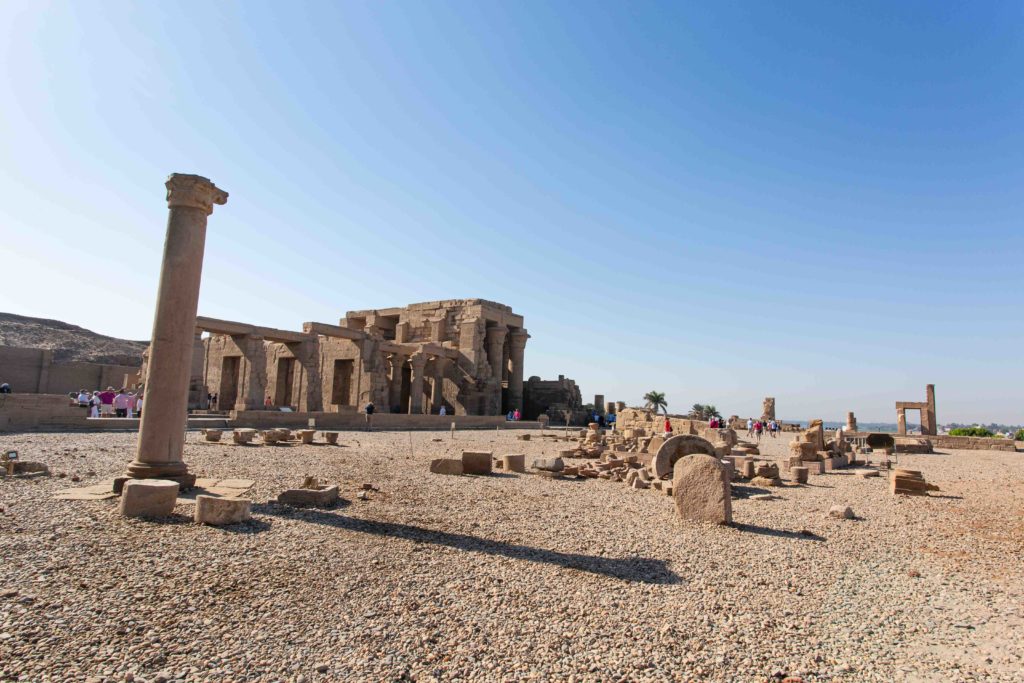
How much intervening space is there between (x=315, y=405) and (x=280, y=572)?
80.0ft

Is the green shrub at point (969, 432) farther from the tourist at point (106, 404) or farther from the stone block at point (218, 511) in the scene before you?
the tourist at point (106, 404)

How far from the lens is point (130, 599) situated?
14.5 ft

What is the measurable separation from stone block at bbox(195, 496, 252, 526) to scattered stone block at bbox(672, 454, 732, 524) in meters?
5.51

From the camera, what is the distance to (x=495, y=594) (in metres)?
5.02

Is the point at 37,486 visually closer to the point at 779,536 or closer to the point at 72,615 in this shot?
the point at 72,615

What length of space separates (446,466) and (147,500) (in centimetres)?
594

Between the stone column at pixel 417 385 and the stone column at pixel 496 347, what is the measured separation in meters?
7.16

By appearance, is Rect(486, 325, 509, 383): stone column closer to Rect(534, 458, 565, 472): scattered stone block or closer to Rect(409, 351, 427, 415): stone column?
Rect(409, 351, 427, 415): stone column

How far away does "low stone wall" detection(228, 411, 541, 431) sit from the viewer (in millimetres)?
21516

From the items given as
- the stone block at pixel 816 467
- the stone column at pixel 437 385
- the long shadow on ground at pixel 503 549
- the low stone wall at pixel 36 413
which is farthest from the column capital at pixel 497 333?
the long shadow on ground at pixel 503 549

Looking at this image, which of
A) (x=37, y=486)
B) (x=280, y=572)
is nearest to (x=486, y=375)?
(x=37, y=486)

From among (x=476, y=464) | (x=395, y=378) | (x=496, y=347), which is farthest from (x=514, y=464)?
(x=496, y=347)

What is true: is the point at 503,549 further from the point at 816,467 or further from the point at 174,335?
the point at 816,467

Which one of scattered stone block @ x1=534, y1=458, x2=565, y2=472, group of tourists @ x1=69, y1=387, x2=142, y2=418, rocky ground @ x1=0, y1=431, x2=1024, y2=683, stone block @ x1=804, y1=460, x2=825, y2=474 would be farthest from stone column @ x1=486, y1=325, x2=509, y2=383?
rocky ground @ x1=0, y1=431, x2=1024, y2=683
